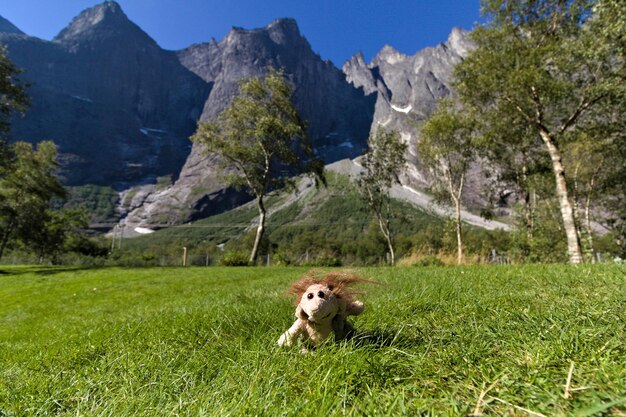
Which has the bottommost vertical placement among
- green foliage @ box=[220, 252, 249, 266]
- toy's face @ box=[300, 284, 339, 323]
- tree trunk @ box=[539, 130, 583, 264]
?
green foliage @ box=[220, 252, 249, 266]

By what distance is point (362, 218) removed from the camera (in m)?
167

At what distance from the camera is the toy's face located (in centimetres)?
231

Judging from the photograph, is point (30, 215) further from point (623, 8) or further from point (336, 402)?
point (623, 8)

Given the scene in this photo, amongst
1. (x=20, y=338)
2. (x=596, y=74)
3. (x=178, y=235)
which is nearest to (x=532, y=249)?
(x=596, y=74)

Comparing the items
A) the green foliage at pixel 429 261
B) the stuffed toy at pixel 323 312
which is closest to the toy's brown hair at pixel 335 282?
the stuffed toy at pixel 323 312

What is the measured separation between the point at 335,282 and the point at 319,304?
0.41m

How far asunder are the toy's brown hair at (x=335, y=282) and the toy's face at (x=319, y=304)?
0.42ft

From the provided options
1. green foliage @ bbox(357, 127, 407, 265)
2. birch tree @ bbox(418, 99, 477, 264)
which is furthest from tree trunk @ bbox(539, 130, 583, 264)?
green foliage @ bbox(357, 127, 407, 265)

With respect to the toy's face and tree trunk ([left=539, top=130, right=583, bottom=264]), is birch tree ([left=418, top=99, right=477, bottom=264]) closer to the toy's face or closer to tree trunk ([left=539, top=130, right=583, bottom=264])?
tree trunk ([left=539, top=130, right=583, bottom=264])

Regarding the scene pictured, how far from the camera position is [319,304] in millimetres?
2320

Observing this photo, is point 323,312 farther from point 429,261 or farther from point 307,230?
point 307,230

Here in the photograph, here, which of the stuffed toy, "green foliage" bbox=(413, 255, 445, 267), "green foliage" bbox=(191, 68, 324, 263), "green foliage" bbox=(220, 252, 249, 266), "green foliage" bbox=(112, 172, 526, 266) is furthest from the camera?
"green foliage" bbox=(112, 172, 526, 266)

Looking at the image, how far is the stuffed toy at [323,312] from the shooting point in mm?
2333

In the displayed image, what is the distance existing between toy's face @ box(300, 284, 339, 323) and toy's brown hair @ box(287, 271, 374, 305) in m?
0.13
